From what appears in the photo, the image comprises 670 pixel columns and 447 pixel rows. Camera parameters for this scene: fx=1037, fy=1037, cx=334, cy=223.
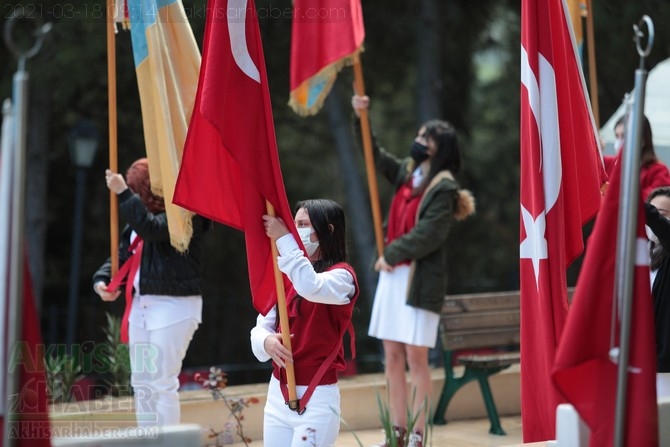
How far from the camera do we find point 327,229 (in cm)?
453

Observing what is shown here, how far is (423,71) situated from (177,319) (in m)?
6.31

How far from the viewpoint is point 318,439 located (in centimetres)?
423

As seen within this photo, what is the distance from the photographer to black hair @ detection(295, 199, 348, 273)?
452cm

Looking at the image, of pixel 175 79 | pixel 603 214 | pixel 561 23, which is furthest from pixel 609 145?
pixel 603 214

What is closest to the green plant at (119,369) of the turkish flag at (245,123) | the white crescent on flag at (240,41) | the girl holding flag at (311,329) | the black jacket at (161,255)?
the black jacket at (161,255)

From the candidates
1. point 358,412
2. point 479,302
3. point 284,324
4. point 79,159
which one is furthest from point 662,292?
point 79,159

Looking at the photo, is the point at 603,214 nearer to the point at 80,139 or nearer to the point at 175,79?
the point at 175,79

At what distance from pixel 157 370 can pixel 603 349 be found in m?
2.92

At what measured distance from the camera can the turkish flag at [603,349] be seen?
3586 mm

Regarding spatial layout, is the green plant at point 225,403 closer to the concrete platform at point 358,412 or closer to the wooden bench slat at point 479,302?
the concrete platform at point 358,412

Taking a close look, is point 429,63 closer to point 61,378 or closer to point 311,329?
point 61,378

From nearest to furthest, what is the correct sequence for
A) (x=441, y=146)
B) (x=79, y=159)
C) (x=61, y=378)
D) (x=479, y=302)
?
1. (x=441, y=146)
2. (x=61, y=378)
3. (x=479, y=302)
4. (x=79, y=159)

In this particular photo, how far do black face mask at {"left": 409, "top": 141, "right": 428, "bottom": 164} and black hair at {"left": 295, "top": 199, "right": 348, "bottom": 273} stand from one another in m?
2.20

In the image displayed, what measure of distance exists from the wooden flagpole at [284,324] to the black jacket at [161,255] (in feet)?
4.76
